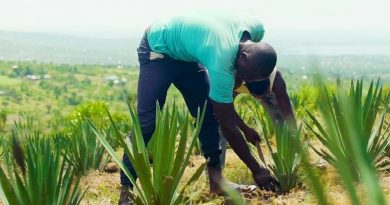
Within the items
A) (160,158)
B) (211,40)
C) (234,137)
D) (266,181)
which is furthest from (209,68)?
(266,181)

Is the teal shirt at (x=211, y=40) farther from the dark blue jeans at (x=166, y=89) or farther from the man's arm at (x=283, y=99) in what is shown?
the man's arm at (x=283, y=99)

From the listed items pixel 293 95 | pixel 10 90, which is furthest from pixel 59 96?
pixel 293 95

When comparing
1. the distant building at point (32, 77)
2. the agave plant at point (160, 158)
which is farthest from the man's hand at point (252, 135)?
the distant building at point (32, 77)

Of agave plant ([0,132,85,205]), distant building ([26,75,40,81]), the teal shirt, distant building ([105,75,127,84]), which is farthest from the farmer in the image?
distant building ([26,75,40,81])

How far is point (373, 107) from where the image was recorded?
3.45 meters

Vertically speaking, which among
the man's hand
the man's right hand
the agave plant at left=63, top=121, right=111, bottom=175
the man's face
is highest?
the man's face

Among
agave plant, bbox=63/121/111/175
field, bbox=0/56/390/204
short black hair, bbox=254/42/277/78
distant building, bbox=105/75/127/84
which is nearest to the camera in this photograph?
field, bbox=0/56/390/204

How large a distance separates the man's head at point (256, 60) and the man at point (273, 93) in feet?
1.19

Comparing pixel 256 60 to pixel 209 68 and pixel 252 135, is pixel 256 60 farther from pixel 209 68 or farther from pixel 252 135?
pixel 252 135

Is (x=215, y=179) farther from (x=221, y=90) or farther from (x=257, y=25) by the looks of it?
(x=257, y=25)

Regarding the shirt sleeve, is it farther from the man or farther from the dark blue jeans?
the dark blue jeans

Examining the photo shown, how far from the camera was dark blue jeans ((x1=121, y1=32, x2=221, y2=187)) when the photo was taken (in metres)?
3.08

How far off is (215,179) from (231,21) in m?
0.89

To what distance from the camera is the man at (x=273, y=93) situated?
3.17 metres
